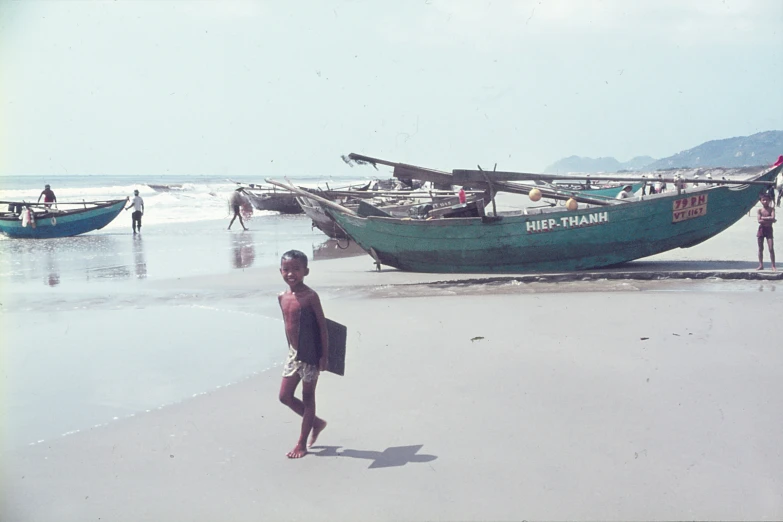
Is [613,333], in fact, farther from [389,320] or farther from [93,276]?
[93,276]

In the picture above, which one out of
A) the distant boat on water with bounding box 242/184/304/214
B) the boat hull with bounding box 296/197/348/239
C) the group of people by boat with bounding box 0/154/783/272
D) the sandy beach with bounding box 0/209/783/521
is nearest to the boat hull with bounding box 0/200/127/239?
the boat hull with bounding box 296/197/348/239

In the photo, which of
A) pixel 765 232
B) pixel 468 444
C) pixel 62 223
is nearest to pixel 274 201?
pixel 62 223

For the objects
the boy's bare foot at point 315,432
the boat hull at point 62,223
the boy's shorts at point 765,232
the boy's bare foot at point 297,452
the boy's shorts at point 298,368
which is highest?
the boat hull at point 62,223

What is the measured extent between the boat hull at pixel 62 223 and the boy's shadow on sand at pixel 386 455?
71.0ft

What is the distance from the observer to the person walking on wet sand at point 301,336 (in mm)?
4281

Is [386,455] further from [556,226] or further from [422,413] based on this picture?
[556,226]

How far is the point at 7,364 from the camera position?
274 inches

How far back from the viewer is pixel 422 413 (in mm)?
4965

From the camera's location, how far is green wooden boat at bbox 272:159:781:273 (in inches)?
439

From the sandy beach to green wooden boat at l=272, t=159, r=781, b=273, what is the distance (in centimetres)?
195

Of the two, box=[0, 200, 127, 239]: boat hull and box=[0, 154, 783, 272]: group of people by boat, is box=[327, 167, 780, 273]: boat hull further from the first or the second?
box=[0, 200, 127, 239]: boat hull

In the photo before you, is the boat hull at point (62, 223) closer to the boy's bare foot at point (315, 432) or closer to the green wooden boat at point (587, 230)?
the green wooden boat at point (587, 230)

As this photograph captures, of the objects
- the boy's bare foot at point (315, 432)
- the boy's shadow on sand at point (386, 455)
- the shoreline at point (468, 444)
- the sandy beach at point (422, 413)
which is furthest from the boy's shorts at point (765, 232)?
the boy's bare foot at point (315, 432)

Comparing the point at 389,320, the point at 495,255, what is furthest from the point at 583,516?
the point at 495,255
